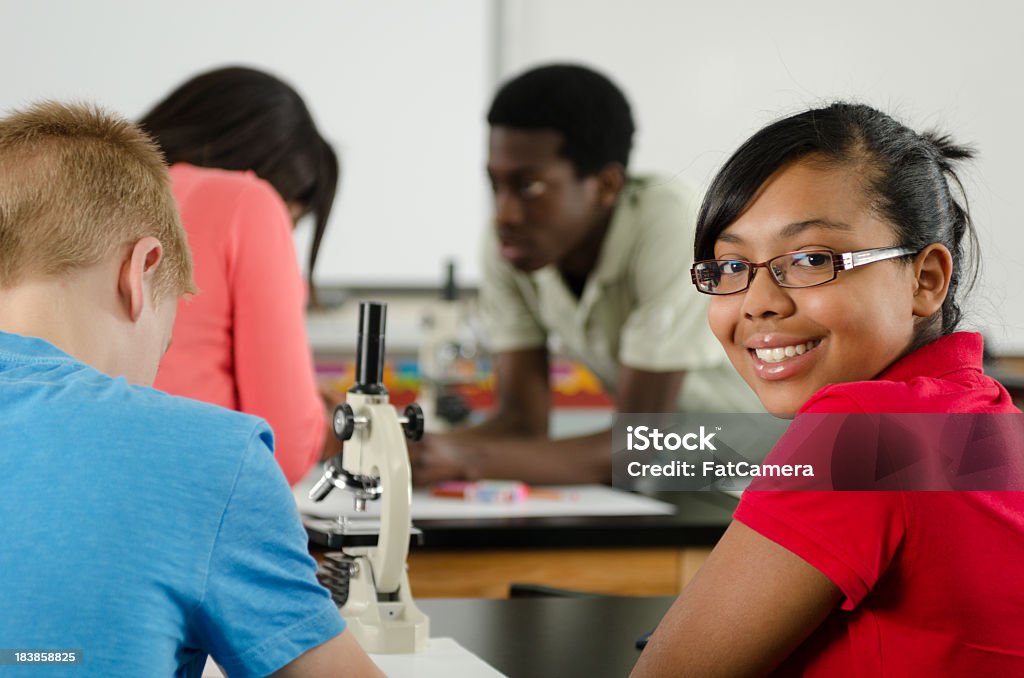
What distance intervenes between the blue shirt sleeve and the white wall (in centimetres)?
385

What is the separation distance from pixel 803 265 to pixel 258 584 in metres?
0.57

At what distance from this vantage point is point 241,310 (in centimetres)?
184

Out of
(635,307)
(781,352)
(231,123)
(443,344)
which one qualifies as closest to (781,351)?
(781,352)

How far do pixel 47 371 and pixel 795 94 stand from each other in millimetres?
796

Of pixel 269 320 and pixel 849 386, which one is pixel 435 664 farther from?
pixel 269 320

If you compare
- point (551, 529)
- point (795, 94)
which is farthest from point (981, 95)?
point (795, 94)

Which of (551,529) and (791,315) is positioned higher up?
(791,315)

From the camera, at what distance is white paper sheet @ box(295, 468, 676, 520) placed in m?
2.02

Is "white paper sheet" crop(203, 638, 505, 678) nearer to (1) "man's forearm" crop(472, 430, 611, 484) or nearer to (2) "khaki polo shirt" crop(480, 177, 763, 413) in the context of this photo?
(1) "man's forearm" crop(472, 430, 611, 484)

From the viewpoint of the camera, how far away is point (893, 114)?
121cm

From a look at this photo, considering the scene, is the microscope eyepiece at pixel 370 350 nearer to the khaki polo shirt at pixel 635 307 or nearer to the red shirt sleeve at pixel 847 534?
the red shirt sleeve at pixel 847 534

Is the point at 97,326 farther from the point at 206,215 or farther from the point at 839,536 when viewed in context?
the point at 206,215

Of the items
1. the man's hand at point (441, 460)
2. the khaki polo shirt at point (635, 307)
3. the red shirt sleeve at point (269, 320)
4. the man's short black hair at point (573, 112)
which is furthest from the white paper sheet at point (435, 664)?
the man's short black hair at point (573, 112)

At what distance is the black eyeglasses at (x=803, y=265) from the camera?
1104 mm
